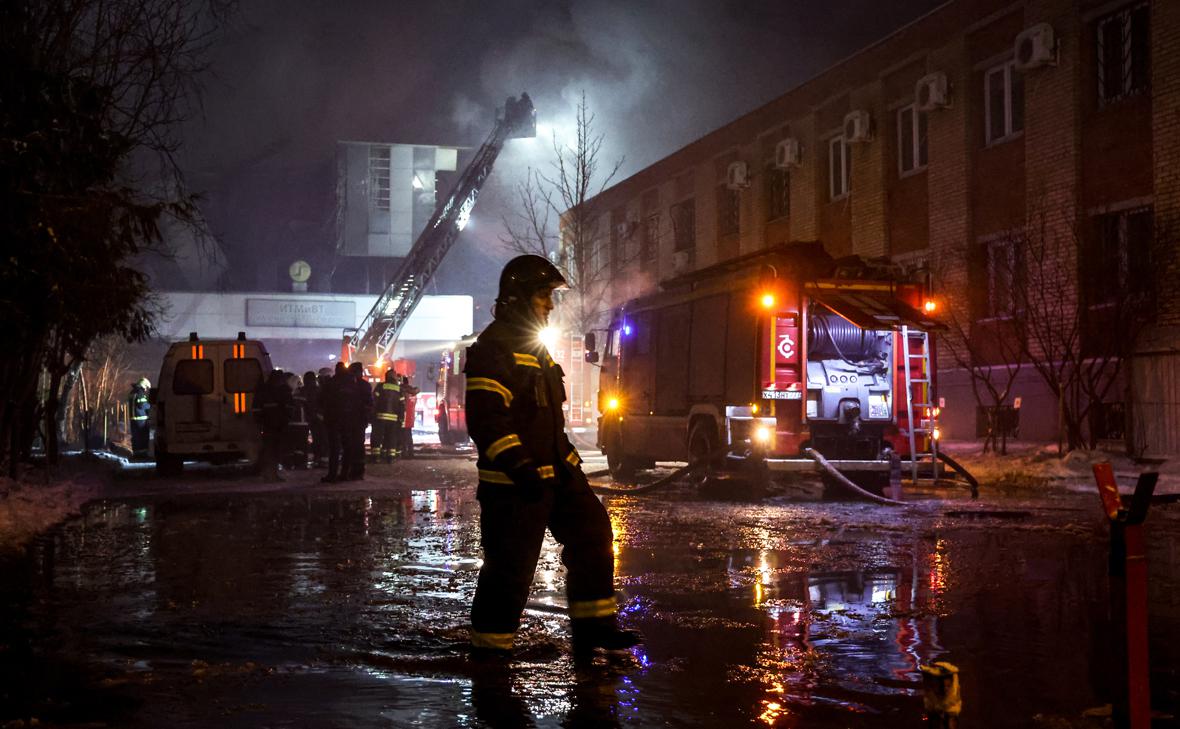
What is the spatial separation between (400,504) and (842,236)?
686 inches

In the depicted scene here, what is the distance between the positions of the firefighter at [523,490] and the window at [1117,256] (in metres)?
14.9

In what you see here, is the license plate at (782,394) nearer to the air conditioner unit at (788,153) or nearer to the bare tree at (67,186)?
the bare tree at (67,186)

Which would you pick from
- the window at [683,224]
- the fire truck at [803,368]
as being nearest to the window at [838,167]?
the window at [683,224]

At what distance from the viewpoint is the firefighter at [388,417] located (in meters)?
21.4

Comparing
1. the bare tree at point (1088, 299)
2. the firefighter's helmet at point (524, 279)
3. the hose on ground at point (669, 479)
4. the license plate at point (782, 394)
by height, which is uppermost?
the bare tree at point (1088, 299)

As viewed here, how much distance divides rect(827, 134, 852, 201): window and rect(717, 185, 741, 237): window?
5081 mm

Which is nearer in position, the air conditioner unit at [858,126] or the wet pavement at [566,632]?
the wet pavement at [566,632]

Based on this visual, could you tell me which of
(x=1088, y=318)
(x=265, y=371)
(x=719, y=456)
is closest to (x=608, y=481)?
(x=719, y=456)

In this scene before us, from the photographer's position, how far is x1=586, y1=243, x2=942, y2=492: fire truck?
43.7ft

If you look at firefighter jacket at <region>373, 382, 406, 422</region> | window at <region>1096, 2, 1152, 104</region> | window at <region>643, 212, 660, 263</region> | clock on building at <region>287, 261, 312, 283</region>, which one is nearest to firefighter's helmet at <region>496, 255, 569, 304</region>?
firefighter jacket at <region>373, 382, 406, 422</region>

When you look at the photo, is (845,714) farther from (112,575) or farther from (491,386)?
(112,575)

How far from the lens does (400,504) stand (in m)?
13.3

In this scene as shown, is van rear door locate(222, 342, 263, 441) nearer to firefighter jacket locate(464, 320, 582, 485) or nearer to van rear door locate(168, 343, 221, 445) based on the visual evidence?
van rear door locate(168, 343, 221, 445)

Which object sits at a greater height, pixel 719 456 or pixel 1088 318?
pixel 1088 318
